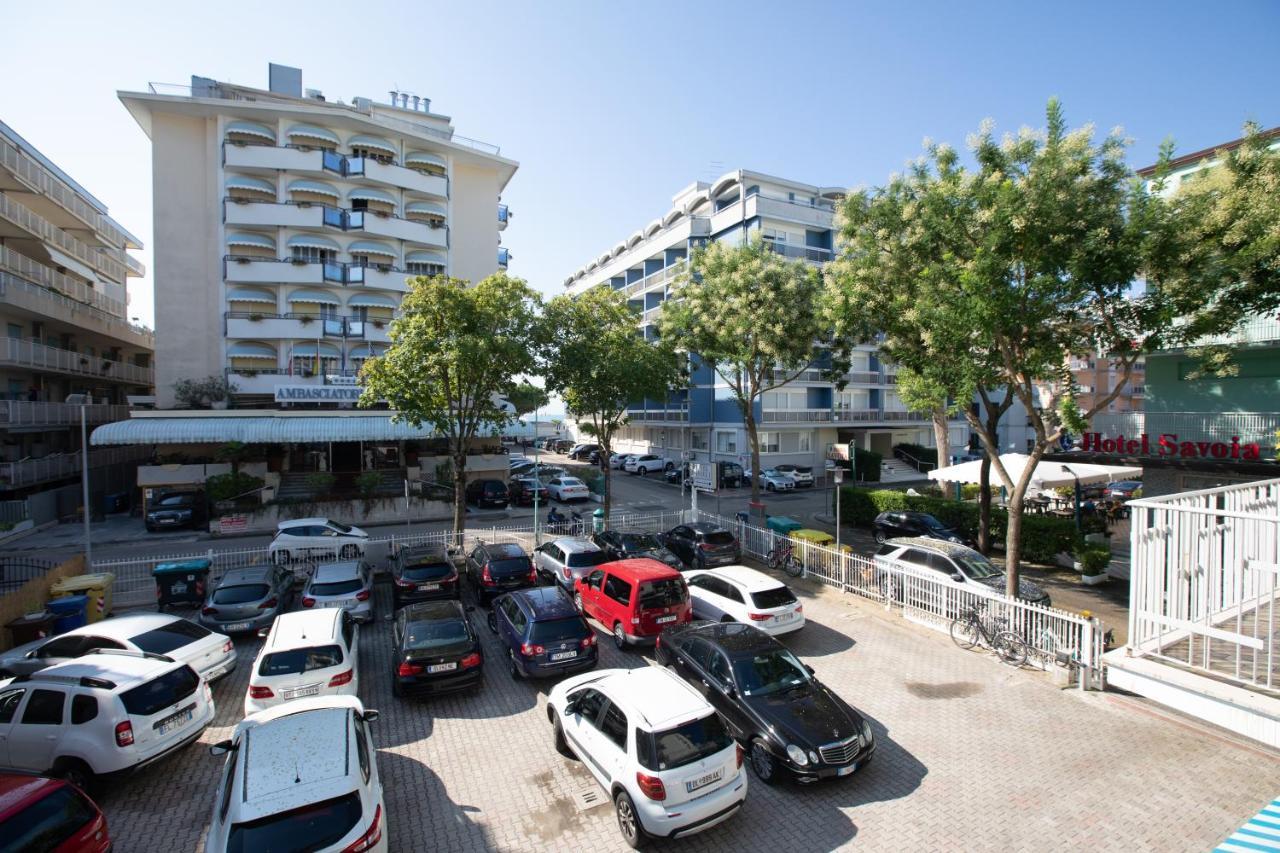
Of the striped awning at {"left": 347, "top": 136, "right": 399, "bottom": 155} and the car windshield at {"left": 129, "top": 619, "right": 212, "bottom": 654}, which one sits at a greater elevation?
the striped awning at {"left": 347, "top": 136, "right": 399, "bottom": 155}

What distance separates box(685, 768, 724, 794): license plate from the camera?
6.64m

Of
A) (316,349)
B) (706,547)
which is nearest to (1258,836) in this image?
(706,547)

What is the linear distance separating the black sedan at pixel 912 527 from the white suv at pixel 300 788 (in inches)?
737

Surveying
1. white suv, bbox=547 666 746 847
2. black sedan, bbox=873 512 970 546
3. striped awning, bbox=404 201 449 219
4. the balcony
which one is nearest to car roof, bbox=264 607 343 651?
white suv, bbox=547 666 746 847

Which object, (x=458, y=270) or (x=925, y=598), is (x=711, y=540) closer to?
(x=925, y=598)

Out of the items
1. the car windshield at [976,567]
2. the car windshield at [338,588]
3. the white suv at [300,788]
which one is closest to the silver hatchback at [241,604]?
the car windshield at [338,588]

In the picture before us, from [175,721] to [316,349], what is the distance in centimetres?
3088

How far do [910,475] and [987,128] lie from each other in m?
31.8

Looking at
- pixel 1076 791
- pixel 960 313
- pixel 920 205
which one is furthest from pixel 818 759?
pixel 920 205

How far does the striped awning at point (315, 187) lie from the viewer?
111 feet

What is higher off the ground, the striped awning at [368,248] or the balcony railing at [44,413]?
the striped awning at [368,248]

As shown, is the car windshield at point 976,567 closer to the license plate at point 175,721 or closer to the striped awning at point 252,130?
the license plate at point 175,721

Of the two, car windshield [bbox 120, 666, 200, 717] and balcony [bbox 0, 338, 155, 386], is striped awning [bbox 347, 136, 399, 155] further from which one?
car windshield [bbox 120, 666, 200, 717]

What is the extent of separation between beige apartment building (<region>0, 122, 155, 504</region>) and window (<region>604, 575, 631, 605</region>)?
21.3m
